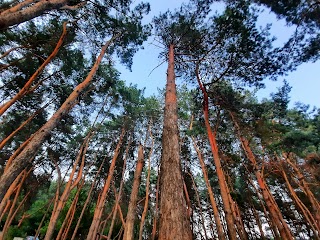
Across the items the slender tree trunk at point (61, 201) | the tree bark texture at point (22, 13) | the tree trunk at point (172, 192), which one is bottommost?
the tree trunk at point (172, 192)

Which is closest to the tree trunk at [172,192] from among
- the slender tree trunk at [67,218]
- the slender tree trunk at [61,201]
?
the slender tree trunk at [61,201]

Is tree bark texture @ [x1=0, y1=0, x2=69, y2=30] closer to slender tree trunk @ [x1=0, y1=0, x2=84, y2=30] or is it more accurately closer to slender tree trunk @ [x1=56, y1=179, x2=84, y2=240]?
slender tree trunk @ [x1=0, y1=0, x2=84, y2=30]

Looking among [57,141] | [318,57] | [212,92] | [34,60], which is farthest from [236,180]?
[34,60]

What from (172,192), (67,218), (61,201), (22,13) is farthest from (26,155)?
(67,218)

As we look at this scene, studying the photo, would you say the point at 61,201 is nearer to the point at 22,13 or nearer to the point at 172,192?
the point at 172,192

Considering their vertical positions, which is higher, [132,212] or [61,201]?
[61,201]

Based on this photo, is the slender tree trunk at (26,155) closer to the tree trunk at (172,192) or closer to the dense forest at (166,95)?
the dense forest at (166,95)

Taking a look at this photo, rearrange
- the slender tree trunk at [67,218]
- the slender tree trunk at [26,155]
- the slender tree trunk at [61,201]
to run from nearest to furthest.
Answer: the slender tree trunk at [26,155]
the slender tree trunk at [61,201]
the slender tree trunk at [67,218]

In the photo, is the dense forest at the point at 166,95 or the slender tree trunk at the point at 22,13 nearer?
the slender tree trunk at the point at 22,13

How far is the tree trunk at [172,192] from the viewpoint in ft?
9.36

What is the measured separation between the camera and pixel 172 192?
344 cm

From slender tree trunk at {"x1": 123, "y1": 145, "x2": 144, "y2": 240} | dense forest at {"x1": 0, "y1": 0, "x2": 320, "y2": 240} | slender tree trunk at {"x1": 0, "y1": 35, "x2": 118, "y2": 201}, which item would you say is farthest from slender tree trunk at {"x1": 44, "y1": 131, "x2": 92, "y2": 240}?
slender tree trunk at {"x1": 0, "y1": 35, "x2": 118, "y2": 201}

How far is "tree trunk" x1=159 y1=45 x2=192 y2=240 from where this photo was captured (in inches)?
112

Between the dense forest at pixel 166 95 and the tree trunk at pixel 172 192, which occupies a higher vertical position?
the dense forest at pixel 166 95
